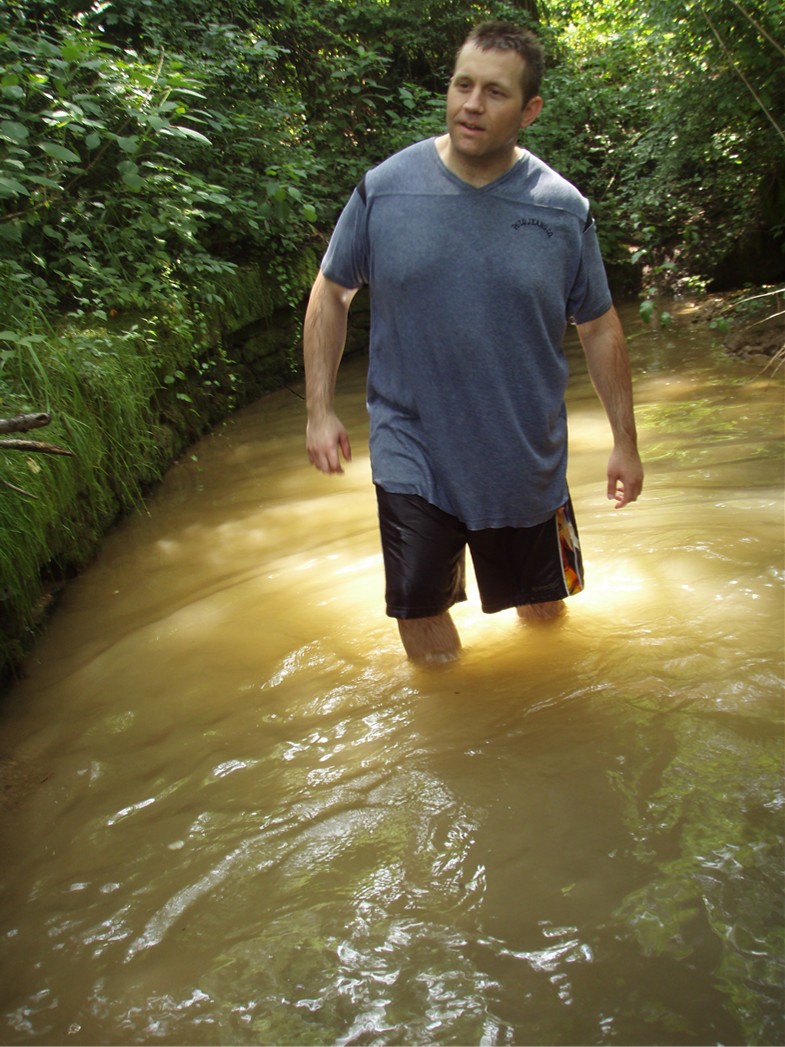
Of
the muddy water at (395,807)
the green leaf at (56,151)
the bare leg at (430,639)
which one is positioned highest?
the green leaf at (56,151)

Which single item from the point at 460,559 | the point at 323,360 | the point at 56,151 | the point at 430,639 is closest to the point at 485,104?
the point at 323,360

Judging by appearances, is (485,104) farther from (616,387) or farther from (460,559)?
(460,559)

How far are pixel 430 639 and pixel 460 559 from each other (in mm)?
310

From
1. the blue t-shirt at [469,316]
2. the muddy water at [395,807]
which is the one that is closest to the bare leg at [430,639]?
the muddy water at [395,807]

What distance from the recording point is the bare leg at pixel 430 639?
303 cm

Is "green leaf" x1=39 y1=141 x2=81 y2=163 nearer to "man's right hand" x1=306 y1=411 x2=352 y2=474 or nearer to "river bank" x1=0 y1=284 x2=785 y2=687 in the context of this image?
"river bank" x1=0 y1=284 x2=785 y2=687

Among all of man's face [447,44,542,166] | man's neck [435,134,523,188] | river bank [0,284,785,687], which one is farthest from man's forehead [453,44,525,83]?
river bank [0,284,785,687]

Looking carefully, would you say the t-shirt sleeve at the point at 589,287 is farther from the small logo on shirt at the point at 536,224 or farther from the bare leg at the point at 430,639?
the bare leg at the point at 430,639

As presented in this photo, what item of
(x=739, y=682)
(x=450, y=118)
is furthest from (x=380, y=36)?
(x=739, y=682)

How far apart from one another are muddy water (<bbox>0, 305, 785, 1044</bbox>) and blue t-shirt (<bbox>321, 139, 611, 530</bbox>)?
722mm

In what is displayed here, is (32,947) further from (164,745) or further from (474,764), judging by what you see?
(474,764)

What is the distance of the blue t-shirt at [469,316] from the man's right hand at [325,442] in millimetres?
131

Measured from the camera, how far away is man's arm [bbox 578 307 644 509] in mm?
2812

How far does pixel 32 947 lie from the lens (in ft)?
6.89
